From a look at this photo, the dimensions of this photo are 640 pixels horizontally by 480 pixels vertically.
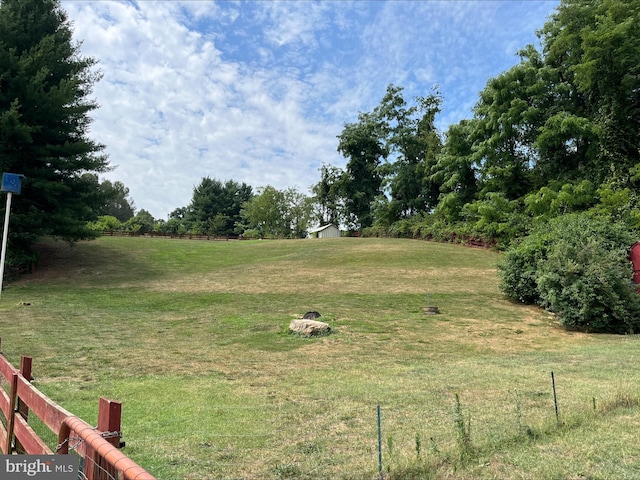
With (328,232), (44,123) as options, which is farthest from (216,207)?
(44,123)

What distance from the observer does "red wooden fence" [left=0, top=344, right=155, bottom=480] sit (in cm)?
177

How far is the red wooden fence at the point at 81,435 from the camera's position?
1.77 m

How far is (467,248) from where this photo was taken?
33875mm

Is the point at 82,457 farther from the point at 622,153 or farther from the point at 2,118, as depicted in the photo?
the point at 622,153

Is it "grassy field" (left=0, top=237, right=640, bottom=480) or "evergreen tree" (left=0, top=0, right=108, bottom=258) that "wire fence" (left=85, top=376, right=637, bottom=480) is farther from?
"evergreen tree" (left=0, top=0, right=108, bottom=258)

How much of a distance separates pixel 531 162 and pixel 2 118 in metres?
39.5

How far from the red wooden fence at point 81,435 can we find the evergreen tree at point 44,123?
71.1ft

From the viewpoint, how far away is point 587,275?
523 inches

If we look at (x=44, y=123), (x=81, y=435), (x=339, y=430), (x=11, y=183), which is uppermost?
(x=44, y=123)

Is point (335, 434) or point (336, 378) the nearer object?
point (335, 434)

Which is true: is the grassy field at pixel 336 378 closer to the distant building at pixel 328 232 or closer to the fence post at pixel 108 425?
the fence post at pixel 108 425

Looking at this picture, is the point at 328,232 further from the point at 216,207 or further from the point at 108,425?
the point at 108,425

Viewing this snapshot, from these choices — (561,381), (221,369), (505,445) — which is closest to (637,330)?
(561,381)

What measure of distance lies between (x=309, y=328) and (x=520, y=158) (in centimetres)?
3327
